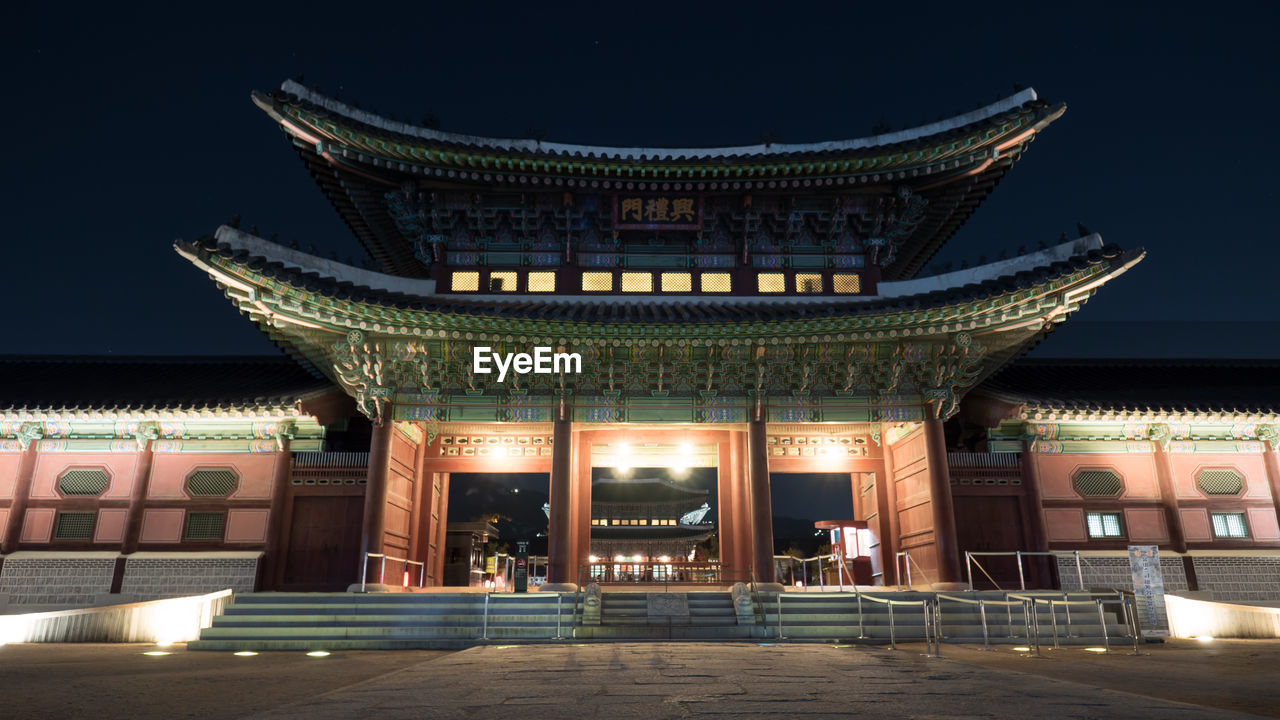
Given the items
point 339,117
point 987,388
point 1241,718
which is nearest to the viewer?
point 1241,718

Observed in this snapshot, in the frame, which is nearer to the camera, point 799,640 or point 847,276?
point 799,640

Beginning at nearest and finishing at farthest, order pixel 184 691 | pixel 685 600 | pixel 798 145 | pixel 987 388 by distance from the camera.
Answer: pixel 184 691, pixel 685 600, pixel 987 388, pixel 798 145

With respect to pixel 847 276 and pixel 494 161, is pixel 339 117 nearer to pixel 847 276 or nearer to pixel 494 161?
pixel 494 161

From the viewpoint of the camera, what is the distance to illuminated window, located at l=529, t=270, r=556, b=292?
17.2 m

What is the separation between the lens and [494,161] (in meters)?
15.9

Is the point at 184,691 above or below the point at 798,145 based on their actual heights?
below

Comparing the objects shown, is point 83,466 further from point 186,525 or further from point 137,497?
point 186,525

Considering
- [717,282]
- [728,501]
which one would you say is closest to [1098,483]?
[728,501]

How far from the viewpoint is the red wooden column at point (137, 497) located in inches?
618

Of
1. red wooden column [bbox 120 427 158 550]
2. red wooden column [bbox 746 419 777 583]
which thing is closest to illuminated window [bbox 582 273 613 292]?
red wooden column [bbox 746 419 777 583]

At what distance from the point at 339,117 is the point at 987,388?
15283 millimetres

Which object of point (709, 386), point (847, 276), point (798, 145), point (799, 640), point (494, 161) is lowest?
point (799, 640)

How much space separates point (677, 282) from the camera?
1738cm

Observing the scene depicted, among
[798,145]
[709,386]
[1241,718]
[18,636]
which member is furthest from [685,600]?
[798,145]
